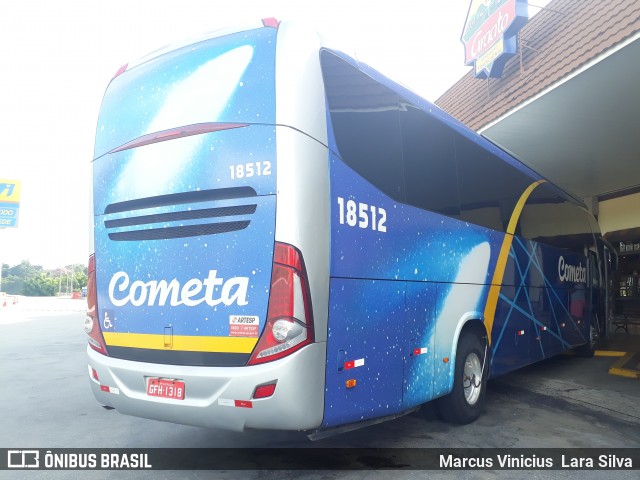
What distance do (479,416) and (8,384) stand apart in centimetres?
689

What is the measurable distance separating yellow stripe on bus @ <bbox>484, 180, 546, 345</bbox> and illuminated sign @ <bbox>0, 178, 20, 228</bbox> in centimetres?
4441

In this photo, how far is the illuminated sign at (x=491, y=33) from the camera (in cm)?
1019

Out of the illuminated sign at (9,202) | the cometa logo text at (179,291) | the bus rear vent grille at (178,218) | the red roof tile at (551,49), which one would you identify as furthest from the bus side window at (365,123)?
the illuminated sign at (9,202)

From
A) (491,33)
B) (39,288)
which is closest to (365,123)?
(491,33)

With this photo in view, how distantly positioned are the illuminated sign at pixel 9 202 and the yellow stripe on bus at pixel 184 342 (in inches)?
1745

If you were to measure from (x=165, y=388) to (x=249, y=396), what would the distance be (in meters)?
0.75

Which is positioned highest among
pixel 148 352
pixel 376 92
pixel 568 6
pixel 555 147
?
pixel 568 6

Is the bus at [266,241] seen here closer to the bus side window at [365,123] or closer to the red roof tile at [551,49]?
the bus side window at [365,123]

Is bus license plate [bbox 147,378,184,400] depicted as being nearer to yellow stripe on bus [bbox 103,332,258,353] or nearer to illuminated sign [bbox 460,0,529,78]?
yellow stripe on bus [bbox 103,332,258,353]

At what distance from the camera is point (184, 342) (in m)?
3.67

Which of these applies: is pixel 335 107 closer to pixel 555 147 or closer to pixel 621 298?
pixel 555 147

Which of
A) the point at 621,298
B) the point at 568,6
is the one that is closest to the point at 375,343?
the point at 568,6

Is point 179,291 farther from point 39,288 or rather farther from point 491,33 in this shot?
point 39,288

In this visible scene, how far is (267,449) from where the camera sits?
4.48 m
